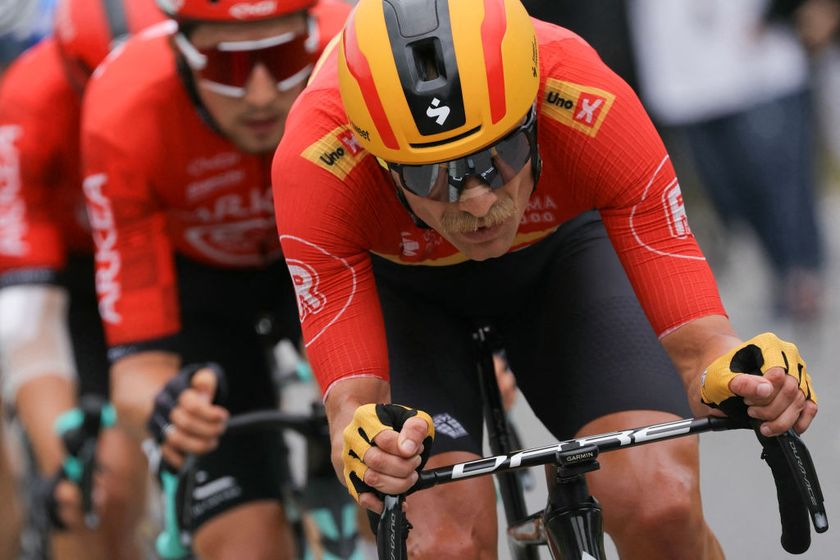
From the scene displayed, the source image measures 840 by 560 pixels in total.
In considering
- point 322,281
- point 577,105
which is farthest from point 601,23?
point 322,281

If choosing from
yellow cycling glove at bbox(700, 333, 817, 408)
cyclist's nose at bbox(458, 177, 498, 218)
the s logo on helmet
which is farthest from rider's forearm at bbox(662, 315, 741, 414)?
the s logo on helmet

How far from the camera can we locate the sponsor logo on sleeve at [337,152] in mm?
3883

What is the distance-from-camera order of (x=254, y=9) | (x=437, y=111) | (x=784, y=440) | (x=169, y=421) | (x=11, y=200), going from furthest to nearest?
(x=11, y=200)
(x=254, y=9)
(x=169, y=421)
(x=437, y=111)
(x=784, y=440)

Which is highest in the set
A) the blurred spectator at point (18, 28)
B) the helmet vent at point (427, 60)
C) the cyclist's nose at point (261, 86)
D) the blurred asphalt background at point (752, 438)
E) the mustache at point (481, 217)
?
the helmet vent at point (427, 60)

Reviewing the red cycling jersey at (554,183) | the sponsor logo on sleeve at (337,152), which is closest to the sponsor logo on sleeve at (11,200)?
the red cycling jersey at (554,183)

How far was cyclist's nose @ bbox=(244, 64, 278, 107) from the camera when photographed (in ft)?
16.4

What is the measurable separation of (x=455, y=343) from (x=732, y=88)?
4.79 m

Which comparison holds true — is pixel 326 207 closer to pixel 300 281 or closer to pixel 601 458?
pixel 300 281

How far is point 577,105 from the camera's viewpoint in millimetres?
3834

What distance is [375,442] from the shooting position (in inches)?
135

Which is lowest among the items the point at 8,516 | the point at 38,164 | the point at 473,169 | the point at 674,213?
the point at 8,516

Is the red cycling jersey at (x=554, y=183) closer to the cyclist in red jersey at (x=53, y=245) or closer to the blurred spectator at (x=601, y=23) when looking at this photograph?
the cyclist in red jersey at (x=53, y=245)

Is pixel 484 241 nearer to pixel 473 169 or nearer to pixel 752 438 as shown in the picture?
pixel 473 169

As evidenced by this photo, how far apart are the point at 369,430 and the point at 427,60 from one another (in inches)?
33.4
